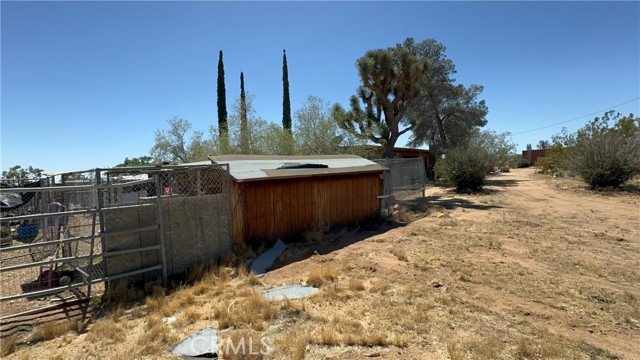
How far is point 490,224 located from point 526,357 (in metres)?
7.93

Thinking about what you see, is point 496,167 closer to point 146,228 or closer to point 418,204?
point 418,204

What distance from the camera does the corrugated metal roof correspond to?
26.4ft

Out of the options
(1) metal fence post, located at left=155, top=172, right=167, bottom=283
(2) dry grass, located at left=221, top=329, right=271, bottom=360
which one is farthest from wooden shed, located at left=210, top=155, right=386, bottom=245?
(2) dry grass, located at left=221, top=329, right=271, bottom=360

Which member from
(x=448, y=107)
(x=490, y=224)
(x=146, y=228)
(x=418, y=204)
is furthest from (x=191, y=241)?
(x=448, y=107)

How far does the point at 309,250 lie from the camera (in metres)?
7.98

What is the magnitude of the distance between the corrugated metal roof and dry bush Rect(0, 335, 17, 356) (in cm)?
434

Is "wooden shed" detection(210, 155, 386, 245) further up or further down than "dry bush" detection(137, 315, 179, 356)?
further up

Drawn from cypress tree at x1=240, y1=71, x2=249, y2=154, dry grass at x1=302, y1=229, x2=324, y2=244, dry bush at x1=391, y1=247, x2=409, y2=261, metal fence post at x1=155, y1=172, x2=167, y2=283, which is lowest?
dry bush at x1=391, y1=247, x2=409, y2=261

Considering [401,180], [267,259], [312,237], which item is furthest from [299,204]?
[401,180]

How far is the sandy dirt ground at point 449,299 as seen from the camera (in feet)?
12.1

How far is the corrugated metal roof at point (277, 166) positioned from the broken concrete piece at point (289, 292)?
9.31 feet

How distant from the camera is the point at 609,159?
1695cm

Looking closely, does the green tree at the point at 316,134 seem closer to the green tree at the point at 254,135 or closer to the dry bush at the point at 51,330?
the green tree at the point at 254,135

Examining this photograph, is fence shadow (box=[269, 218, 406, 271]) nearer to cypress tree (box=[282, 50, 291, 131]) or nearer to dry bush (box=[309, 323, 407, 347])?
dry bush (box=[309, 323, 407, 347])
